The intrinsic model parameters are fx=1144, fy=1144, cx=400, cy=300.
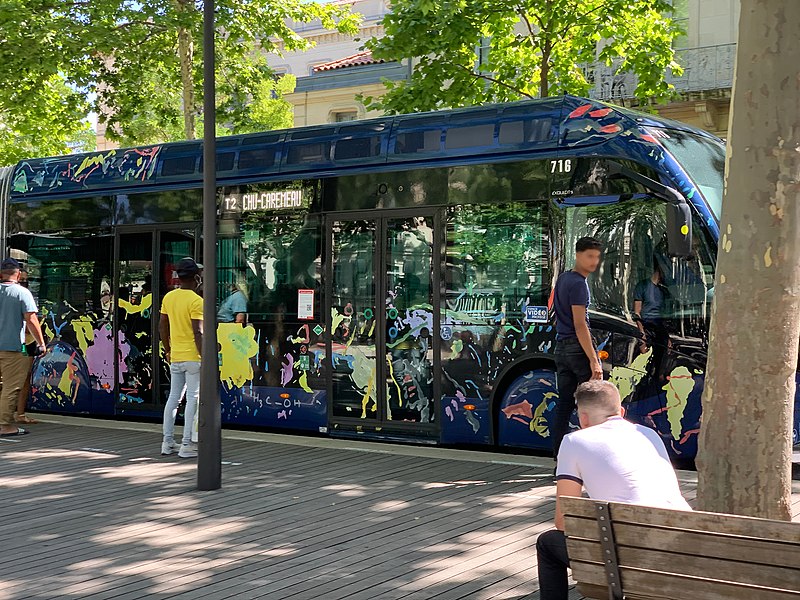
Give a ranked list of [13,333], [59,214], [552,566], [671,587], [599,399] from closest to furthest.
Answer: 1. [671,587]
2. [599,399]
3. [552,566]
4. [13,333]
5. [59,214]

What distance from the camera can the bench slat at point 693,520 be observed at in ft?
11.3

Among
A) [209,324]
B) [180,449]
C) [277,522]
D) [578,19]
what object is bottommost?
[277,522]

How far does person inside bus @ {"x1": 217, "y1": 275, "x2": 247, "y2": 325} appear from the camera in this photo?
37.2 feet

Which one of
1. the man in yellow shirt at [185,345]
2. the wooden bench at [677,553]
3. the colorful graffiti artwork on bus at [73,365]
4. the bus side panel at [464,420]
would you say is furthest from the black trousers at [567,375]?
the colorful graffiti artwork on bus at [73,365]

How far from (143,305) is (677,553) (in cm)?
921

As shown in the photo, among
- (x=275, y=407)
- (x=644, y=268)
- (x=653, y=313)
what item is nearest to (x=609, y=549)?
(x=653, y=313)

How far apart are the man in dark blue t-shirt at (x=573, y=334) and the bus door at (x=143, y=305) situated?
15.1 feet

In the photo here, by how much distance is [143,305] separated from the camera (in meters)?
12.1

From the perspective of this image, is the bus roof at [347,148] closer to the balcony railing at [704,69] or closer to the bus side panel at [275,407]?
the bus side panel at [275,407]

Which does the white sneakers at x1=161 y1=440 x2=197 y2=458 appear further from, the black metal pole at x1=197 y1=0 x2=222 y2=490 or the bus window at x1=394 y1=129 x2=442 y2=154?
the bus window at x1=394 y1=129 x2=442 y2=154

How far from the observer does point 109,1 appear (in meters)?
22.1

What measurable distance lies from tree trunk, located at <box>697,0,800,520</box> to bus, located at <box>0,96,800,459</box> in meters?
3.71

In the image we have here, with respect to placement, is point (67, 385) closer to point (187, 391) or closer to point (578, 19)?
point (187, 391)

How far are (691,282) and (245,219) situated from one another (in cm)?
461
